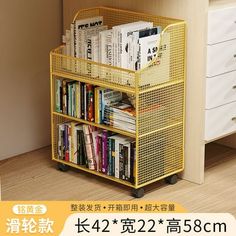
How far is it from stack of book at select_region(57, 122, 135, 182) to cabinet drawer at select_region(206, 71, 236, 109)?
410mm

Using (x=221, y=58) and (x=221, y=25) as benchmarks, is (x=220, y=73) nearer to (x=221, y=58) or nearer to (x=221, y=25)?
(x=221, y=58)

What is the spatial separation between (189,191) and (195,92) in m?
0.45

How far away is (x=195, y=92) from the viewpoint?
339 centimetres

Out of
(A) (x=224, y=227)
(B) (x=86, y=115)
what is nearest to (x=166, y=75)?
(B) (x=86, y=115)

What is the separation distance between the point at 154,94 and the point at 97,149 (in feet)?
1.23

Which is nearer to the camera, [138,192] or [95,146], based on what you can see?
[138,192]

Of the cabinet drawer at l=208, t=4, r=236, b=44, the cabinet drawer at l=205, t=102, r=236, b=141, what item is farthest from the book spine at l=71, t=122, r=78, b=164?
the cabinet drawer at l=208, t=4, r=236, b=44

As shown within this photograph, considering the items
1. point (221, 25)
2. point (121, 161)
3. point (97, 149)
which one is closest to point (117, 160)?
point (121, 161)

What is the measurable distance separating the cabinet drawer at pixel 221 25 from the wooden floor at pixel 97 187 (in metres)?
0.66

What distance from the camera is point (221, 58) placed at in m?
3.39

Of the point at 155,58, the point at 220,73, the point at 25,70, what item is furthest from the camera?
the point at 25,70

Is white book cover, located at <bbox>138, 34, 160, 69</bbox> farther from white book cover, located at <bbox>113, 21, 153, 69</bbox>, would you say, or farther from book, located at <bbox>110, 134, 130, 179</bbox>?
book, located at <bbox>110, 134, 130, 179</bbox>

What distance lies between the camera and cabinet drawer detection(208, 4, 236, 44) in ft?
10.8

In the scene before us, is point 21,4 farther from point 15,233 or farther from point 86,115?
point 15,233
